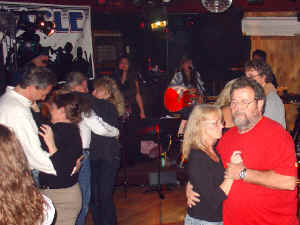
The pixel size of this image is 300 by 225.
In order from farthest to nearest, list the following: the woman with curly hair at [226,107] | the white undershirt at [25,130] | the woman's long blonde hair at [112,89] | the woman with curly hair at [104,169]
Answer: the woman's long blonde hair at [112,89]
the woman with curly hair at [104,169]
the woman with curly hair at [226,107]
the white undershirt at [25,130]

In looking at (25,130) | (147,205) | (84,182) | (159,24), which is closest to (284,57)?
(159,24)

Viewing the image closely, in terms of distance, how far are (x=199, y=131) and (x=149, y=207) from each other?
108 inches

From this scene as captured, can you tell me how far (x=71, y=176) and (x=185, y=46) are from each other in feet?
25.4

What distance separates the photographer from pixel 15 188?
60.2 inches

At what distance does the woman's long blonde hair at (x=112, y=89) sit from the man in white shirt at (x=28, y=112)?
1.03 meters

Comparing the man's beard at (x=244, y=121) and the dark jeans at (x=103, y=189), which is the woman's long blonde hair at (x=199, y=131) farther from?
the dark jeans at (x=103, y=189)

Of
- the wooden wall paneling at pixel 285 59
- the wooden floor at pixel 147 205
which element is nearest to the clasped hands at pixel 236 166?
the wooden floor at pixel 147 205

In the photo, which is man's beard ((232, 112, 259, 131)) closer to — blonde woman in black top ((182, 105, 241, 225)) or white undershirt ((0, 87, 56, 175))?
blonde woman in black top ((182, 105, 241, 225))

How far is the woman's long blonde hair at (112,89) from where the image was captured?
4129 millimetres

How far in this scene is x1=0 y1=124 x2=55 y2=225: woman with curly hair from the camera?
1.50 meters

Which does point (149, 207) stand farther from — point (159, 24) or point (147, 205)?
A: point (159, 24)

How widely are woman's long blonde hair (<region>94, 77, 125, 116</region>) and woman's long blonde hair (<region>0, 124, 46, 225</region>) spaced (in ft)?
8.44

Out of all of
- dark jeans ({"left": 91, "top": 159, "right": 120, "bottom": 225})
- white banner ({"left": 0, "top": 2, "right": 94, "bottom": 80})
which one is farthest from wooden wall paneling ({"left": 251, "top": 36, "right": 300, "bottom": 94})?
dark jeans ({"left": 91, "top": 159, "right": 120, "bottom": 225})

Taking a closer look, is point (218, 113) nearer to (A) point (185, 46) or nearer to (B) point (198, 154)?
(B) point (198, 154)
